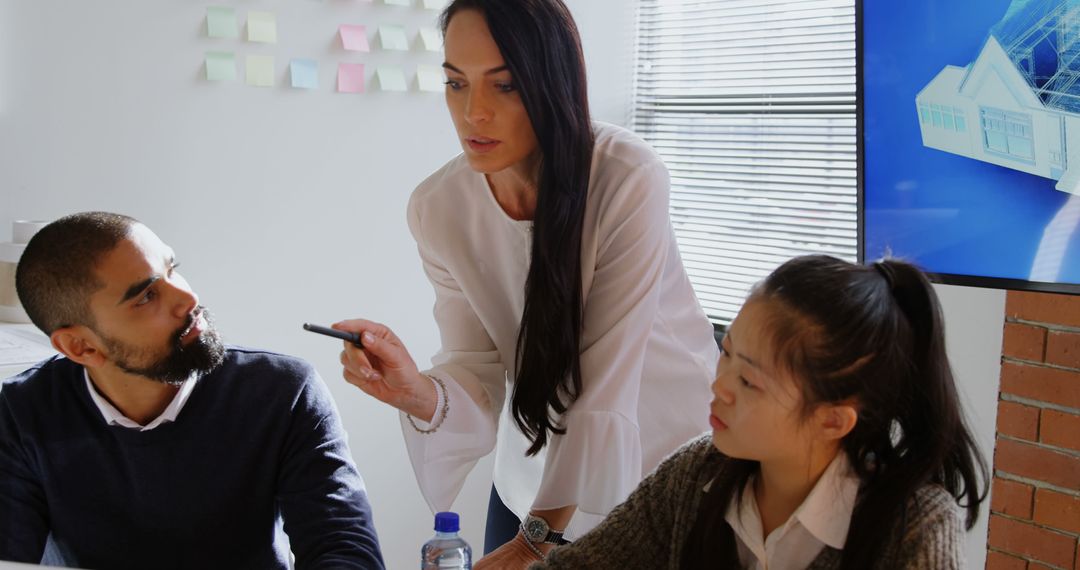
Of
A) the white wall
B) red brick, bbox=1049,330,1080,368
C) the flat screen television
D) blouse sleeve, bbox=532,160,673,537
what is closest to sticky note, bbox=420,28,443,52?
the white wall

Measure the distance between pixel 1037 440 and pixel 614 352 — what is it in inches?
39.1

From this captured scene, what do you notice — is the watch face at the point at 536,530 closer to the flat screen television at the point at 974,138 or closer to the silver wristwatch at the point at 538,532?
the silver wristwatch at the point at 538,532

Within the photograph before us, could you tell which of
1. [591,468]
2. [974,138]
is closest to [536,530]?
[591,468]

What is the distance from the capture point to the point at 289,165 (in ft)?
9.32

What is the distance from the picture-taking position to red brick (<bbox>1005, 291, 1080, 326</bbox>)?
1.96 meters

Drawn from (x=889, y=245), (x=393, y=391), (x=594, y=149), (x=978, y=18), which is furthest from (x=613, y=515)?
(x=978, y=18)

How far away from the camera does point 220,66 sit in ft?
8.77

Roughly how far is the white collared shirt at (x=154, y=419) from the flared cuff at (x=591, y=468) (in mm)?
553

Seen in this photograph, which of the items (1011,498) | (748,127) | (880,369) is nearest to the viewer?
(880,369)

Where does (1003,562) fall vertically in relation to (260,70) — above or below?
below

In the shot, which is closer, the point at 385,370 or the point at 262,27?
the point at 385,370

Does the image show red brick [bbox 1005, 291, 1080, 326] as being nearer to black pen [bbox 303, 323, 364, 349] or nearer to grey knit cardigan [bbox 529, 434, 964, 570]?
grey knit cardigan [bbox 529, 434, 964, 570]

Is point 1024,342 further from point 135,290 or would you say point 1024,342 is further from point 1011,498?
point 135,290

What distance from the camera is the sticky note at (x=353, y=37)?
9.37 ft
